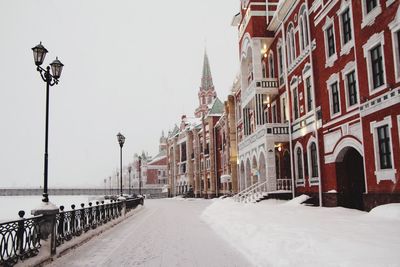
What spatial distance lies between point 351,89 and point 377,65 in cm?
282

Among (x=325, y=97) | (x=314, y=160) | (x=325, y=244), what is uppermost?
(x=325, y=97)

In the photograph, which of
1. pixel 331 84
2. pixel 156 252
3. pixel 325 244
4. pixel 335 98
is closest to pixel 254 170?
pixel 335 98

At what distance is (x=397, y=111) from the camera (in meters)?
13.8

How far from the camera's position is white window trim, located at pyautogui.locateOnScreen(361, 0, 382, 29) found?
1495cm

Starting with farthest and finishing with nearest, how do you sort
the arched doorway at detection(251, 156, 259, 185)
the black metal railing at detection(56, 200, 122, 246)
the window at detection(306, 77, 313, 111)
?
1. the arched doorway at detection(251, 156, 259, 185)
2. the window at detection(306, 77, 313, 111)
3. the black metal railing at detection(56, 200, 122, 246)

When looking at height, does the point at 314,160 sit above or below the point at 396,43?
below

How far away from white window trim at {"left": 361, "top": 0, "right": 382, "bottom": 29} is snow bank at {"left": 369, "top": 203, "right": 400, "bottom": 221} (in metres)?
7.19

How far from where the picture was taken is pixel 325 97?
802 inches

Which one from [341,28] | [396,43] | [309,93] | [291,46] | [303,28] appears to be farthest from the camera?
[291,46]

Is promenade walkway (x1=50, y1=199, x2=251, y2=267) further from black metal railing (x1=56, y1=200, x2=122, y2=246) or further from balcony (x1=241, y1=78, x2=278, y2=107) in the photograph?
balcony (x1=241, y1=78, x2=278, y2=107)

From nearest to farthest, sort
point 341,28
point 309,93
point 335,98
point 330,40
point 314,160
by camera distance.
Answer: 1. point 341,28
2. point 335,98
3. point 330,40
4. point 314,160
5. point 309,93

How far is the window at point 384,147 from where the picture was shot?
1470cm

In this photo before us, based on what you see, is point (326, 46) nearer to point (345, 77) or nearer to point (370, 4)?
point (345, 77)

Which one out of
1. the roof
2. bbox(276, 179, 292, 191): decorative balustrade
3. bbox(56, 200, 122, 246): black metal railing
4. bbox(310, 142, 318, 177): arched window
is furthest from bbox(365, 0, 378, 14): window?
the roof
